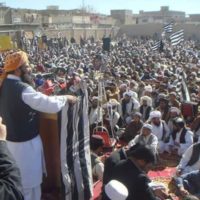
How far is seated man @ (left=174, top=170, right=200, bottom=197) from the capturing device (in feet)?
16.4

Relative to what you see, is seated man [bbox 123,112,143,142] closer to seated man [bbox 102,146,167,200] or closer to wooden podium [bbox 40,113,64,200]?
wooden podium [bbox 40,113,64,200]

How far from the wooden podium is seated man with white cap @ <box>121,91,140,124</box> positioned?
5.29 meters

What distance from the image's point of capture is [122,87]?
10.7 meters

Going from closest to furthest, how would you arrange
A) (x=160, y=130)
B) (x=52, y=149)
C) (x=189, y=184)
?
1. (x=52, y=149)
2. (x=189, y=184)
3. (x=160, y=130)

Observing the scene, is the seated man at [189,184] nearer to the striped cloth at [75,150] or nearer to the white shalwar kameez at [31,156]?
the striped cloth at [75,150]

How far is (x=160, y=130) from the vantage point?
7484mm

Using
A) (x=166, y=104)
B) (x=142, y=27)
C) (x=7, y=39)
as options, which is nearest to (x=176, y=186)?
(x=166, y=104)

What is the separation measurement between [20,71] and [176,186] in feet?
9.47

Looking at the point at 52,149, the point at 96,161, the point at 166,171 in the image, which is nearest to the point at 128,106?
the point at 166,171

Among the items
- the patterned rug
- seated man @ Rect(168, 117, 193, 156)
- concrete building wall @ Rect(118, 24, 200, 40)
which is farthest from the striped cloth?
concrete building wall @ Rect(118, 24, 200, 40)

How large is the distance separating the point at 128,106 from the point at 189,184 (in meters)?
4.17

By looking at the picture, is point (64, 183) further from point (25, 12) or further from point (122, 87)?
point (25, 12)

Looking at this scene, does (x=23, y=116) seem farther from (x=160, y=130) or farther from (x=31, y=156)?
(x=160, y=130)

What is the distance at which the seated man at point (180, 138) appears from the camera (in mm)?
6922
